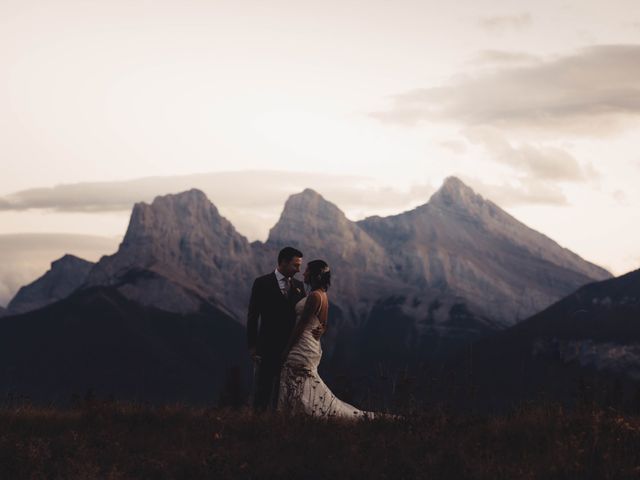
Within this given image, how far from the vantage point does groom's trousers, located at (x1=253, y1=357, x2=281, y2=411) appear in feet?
55.3

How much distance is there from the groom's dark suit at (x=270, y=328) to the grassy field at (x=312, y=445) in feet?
8.62

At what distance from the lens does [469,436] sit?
12.7m

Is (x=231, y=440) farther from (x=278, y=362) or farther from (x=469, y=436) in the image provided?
(x=278, y=362)

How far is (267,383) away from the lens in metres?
17.0

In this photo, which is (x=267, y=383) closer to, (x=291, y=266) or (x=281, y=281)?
(x=281, y=281)

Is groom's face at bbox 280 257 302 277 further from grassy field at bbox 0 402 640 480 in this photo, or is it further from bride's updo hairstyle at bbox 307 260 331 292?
grassy field at bbox 0 402 640 480

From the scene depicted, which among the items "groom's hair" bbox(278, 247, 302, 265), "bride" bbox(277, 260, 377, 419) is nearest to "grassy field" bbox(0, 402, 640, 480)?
"bride" bbox(277, 260, 377, 419)

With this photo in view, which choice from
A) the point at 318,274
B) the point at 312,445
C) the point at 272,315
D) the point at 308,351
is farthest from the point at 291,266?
the point at 312,445

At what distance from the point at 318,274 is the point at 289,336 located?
1.51m

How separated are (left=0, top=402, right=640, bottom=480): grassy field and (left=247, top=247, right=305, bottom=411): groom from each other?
260 cm

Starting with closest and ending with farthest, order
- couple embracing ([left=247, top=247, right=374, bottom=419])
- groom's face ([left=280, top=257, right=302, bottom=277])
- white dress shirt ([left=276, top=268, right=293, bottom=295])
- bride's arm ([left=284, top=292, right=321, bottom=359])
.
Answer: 1. couple embracing ([left=247, top=247, right=374, bottom=419])
2. bride's arm ([left=284, top=292, right=321, bottom=359])
3. groom's face ([left=280, top=257, right=302, bottom=277])
4. white dress shirt ([left=276, top=268, right=293, bottom=295])

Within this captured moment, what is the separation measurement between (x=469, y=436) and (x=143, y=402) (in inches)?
214

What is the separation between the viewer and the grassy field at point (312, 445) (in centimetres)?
1133

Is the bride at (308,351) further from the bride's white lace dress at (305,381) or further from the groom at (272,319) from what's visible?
the groom at (272,319)
